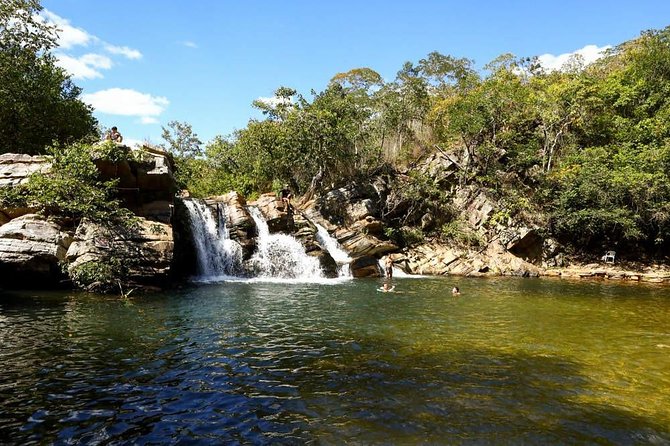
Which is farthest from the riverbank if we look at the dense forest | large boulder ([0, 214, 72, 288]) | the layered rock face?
large boulder ([0, 214, 72, 288])

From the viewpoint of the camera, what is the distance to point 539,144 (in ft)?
151

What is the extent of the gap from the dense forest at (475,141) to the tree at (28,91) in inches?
3.5

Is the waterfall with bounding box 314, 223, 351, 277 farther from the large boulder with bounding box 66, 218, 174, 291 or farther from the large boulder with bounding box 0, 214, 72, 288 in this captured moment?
the large boulder with bounding box 0, 214, 72, 288

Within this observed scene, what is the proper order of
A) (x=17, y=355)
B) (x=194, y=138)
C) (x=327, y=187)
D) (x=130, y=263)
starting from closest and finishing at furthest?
(x=17, y=355)
(x=130, y=263)
(x=327, y=187)
(x=194, y=138)

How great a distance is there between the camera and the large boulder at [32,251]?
19.0m

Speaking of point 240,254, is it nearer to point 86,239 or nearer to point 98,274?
point 86,239

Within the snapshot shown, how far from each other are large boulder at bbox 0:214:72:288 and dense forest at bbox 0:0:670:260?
1437 centimetres

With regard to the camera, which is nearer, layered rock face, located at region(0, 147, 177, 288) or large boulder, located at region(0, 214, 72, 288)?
large boulder, located at region(0, 214, 72, 288)

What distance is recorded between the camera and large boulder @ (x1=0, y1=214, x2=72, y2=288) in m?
19.0

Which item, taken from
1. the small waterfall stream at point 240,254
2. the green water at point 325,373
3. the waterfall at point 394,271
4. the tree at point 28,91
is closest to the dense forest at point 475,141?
the tree at point 28,91

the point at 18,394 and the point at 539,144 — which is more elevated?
the point at 539,144

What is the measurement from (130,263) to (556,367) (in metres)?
18.7

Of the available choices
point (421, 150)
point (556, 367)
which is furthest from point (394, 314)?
point (421, 150)

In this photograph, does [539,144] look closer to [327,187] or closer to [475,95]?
[475,95]
